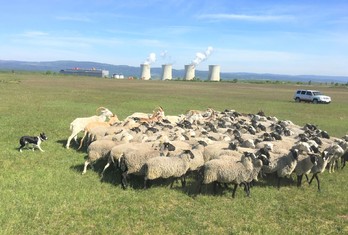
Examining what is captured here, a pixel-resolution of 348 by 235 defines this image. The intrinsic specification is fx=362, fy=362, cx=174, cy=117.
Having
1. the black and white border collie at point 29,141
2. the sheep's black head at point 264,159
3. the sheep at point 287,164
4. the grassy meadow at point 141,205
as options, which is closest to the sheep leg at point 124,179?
the grassy meadow at point 141,205

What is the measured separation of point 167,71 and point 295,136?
117963mm

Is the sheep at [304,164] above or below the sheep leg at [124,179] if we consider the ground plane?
above

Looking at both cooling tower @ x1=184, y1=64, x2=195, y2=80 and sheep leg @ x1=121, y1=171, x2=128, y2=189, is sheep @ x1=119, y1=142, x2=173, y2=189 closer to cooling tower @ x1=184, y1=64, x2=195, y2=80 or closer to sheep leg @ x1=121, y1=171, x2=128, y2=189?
sheep leg @ x1=121, y1=171, x2=128, y2=189

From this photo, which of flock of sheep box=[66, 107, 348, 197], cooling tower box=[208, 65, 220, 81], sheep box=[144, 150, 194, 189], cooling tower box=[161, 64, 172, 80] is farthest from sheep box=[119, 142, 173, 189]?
cooling tower box=[161, 64, 172, 80]

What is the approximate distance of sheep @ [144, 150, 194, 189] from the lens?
10562 millimetres

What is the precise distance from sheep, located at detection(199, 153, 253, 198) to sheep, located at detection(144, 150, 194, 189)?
0.67 metres

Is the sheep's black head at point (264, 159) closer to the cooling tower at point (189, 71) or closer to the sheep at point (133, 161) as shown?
the sheep at point (133, 161)

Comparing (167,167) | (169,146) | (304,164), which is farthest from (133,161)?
(304,164)

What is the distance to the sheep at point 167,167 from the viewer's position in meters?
10.6

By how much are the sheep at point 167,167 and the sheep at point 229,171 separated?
26.5 inches

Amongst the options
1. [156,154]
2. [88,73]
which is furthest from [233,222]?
[88,73]

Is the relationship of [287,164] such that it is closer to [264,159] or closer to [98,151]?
[264,159]

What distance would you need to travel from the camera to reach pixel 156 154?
448 inches

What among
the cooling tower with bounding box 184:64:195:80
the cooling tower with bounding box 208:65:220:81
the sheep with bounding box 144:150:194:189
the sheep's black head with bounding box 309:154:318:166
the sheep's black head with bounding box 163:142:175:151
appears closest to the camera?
the sheep with bounding box 144:150:194:189
